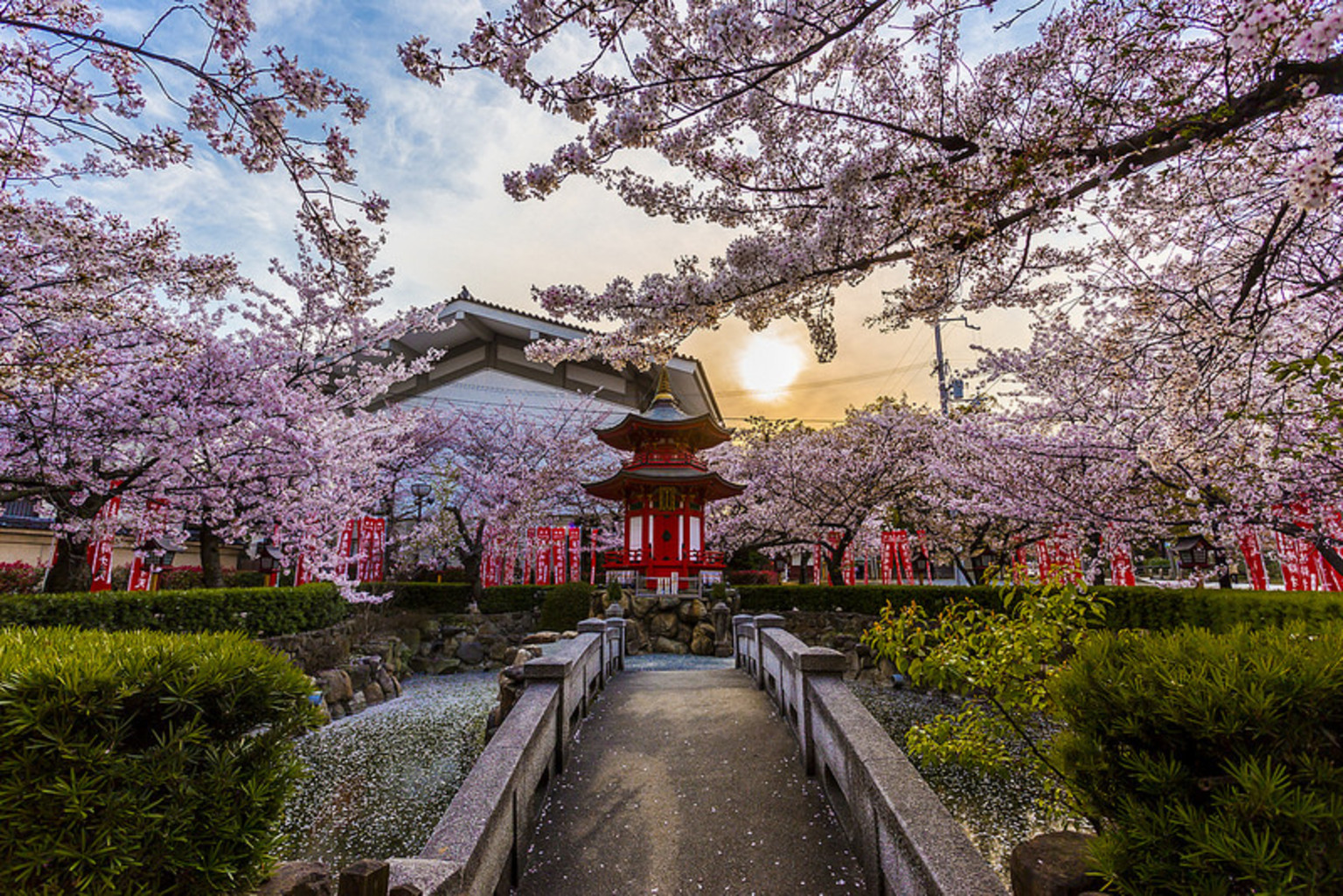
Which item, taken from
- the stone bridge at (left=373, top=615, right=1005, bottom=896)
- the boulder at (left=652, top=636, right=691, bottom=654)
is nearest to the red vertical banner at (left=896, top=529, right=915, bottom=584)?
the boulder at (left=652, top=636, right=691, bottom=654)

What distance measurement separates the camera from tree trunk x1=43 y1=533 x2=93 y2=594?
8.78 meters

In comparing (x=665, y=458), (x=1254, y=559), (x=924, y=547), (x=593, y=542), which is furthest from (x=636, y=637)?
(x=1254, y=559)

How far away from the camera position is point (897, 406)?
19344 mm

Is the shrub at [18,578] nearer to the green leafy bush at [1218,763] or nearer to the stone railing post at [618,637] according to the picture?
the stone railing post at [618,637]

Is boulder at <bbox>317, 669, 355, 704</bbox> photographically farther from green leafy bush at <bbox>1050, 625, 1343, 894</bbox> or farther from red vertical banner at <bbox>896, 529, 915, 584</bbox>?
red vertical banner at <bbox>896, 529, 915, 584</bbox>

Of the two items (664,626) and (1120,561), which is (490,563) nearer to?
(664,626)

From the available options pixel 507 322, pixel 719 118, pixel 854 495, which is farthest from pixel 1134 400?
pixel 507 322

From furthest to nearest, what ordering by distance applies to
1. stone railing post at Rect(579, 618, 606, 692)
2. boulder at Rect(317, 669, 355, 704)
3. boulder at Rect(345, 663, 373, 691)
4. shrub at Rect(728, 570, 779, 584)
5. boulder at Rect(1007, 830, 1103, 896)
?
shrub at Rect(728, 570, 779, 584) < boulder at Rect(345, 663, 373, 691) < boulder at Rect(317, 669, 355, 704) < stone railing post at Rect(579, 618, 606, 692) < boulder at Rect(1007, 830, 1103, 896)

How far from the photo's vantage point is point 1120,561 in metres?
12.7

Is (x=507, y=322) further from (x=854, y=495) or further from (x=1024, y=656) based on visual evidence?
(x=1024, y=656)

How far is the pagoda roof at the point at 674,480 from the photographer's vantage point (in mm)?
15641

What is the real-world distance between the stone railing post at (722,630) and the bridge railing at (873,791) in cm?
778

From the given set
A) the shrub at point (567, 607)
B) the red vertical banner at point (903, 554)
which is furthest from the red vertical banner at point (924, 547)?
the shrub at point (567, 607)

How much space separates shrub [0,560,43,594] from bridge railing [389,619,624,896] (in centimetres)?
1440
